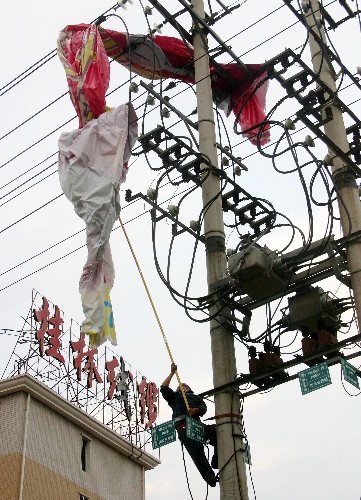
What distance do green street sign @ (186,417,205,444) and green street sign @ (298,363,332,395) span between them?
4.41ft

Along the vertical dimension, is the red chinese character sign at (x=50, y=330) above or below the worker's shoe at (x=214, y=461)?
above

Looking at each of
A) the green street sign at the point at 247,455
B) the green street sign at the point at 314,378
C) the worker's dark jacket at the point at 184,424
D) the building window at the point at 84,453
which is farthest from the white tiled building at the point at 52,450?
the green street sign at the point at 314,378

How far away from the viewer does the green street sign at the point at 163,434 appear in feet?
31.2

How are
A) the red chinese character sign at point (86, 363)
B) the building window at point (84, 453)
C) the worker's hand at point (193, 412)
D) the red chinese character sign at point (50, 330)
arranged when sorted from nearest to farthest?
the worker's hand at point (193, 412), the red chinese character sign at point (50, 330), the building window at point (84, 453), the red chinese character sign at point (86, 363)

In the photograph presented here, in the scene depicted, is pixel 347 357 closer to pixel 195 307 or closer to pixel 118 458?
pixel 195 307

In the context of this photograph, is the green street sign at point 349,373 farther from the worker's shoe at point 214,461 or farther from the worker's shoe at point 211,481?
the worker's shoe at point 211,481

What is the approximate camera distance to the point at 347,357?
940 centimetres

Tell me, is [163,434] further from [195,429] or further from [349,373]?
[349,373]

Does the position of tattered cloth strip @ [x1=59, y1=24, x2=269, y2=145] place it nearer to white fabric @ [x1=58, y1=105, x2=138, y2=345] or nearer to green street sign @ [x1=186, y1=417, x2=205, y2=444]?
white fabric @ [x1=58, y1=105, x2=138, y2=345]

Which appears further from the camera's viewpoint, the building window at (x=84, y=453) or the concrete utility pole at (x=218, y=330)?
the building window at (x=84, y=453)

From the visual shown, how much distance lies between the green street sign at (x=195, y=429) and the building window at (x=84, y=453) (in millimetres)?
18292

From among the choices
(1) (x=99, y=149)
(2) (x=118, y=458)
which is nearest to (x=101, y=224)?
(1) (x=99, y=149)

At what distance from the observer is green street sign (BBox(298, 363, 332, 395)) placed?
28.8 ft

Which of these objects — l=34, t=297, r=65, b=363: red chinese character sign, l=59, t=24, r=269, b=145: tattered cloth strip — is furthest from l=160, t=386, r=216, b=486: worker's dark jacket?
l=34, t=297, r=65, b=363: red chinese character sign
